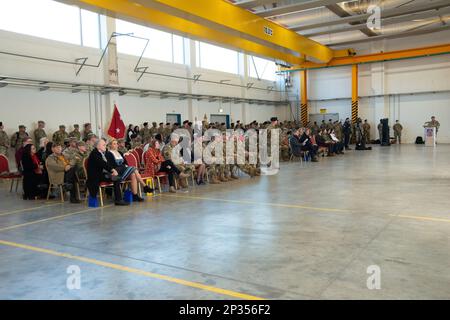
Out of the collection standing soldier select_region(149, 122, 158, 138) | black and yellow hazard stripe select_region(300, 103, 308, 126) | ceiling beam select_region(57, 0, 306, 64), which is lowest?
standing soldier select_region(149, 122, 158, 138)

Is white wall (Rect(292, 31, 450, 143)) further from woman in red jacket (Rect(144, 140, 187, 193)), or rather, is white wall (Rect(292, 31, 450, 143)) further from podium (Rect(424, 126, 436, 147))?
woman in red jacket (Rect(144, 140, 187, 193))

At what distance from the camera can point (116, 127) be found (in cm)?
1348

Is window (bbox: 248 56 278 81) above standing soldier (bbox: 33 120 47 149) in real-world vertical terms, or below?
above

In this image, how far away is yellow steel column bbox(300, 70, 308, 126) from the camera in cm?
2358

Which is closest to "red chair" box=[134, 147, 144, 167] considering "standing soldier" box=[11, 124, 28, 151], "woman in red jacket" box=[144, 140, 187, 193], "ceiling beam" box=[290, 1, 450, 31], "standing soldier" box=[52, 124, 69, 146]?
"woman in red jacket" box=[144, 140, 187, 193]

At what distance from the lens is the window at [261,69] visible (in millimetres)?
21844

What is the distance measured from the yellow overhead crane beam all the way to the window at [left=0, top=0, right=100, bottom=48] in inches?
181

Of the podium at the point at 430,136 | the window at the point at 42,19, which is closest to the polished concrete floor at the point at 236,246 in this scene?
the window at the point at 42,19

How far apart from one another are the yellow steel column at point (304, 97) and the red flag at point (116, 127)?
13.1 metres

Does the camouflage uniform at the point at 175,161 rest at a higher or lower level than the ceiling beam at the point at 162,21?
lower

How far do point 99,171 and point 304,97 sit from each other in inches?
749

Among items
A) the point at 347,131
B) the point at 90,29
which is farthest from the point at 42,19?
the point at 347,131

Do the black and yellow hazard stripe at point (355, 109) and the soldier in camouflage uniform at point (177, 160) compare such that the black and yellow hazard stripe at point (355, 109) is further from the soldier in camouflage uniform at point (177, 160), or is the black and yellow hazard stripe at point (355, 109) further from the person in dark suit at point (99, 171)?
the person in dark suit at point (99, 171)
